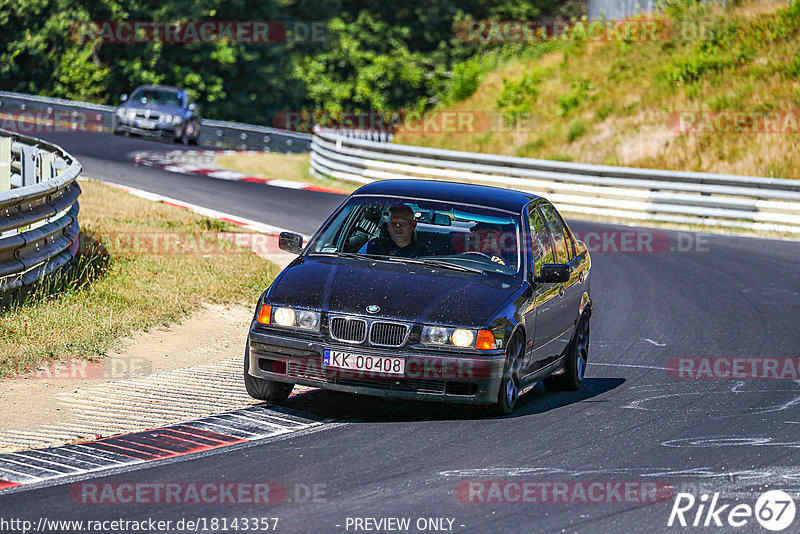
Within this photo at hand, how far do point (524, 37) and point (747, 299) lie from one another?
4547 centimetres

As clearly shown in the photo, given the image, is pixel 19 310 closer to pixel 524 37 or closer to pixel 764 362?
pixel 764 362

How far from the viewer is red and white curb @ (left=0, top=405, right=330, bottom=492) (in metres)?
6.48

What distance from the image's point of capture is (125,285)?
12109 millimetres

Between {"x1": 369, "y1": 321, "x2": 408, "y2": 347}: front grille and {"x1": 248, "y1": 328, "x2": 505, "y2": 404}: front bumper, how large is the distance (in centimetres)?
5

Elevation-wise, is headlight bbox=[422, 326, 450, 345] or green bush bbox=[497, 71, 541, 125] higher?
green bush bbox=[497, 71, 541, 125]

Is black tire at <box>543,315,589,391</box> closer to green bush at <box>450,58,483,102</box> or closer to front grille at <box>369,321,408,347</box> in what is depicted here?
front grille at <box>369,321,408,347</box>

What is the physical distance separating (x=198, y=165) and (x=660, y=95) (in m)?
11.7

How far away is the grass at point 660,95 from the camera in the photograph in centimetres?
2811

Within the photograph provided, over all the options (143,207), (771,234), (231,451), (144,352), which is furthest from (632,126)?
(231,451)

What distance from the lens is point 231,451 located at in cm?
697

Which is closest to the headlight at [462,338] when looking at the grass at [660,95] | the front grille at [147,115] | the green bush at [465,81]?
the grass at [660,95]

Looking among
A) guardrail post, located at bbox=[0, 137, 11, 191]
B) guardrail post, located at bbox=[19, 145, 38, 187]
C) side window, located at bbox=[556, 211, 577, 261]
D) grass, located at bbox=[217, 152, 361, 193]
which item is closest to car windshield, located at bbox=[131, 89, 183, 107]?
grass, located at bbox=[217, 152, 361, 193]

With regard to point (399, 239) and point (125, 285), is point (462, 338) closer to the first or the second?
point (399, 239)

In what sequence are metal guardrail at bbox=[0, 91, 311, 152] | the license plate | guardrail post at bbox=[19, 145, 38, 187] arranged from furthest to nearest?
1. metal guardrail at bbox=[0, 91, 311, 152]
2. guardrail post at bbox=[19, 145, 38, 187]
3. the license plate
